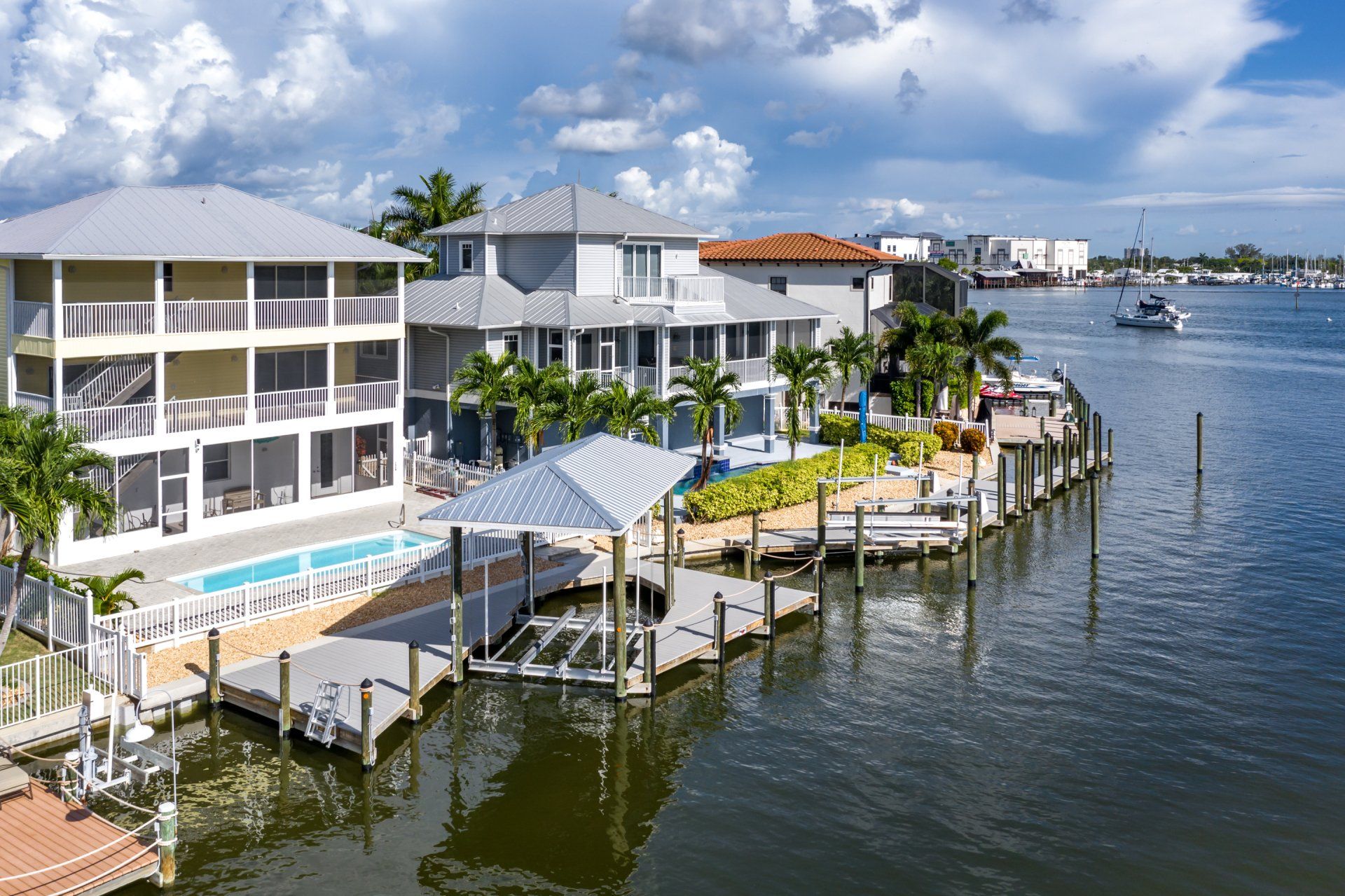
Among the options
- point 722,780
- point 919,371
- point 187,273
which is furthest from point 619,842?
point 919,371

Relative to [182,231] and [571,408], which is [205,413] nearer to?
[182,231]

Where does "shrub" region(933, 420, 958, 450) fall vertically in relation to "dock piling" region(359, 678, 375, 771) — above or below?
above

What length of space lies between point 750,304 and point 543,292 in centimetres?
1023

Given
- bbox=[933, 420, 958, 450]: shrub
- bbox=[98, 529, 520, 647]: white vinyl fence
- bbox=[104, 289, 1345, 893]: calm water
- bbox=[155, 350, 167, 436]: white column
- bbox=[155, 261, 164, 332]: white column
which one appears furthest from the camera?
bbox=[933, 420, 958, 450]: shrub

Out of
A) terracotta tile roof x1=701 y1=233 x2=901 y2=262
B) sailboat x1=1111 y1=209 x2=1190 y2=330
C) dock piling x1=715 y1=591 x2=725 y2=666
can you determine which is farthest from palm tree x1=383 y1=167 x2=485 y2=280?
sailboat x1=1111 y1=209 x2=1190 y2=330

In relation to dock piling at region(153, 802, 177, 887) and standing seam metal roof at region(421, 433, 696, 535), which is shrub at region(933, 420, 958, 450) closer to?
standing seam metal roof at region(421, 433, 696, 535)

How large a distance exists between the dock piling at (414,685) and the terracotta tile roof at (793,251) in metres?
42.6

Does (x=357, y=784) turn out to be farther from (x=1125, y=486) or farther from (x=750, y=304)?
(x=1125, y=486)

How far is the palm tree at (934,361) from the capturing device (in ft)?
180

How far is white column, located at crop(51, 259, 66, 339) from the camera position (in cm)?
2983

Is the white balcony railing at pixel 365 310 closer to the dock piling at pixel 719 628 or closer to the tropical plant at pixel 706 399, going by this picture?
the tropical plant at pixel 706 399

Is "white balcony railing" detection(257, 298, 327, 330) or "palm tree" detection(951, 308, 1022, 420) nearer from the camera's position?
"white balcony railing" detection(257, 298, 327, 330)

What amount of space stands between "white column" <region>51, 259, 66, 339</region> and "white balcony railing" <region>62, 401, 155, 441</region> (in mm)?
2015

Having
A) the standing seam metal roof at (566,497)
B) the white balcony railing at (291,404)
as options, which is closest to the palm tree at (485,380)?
the white balcony railing at (291,404)
